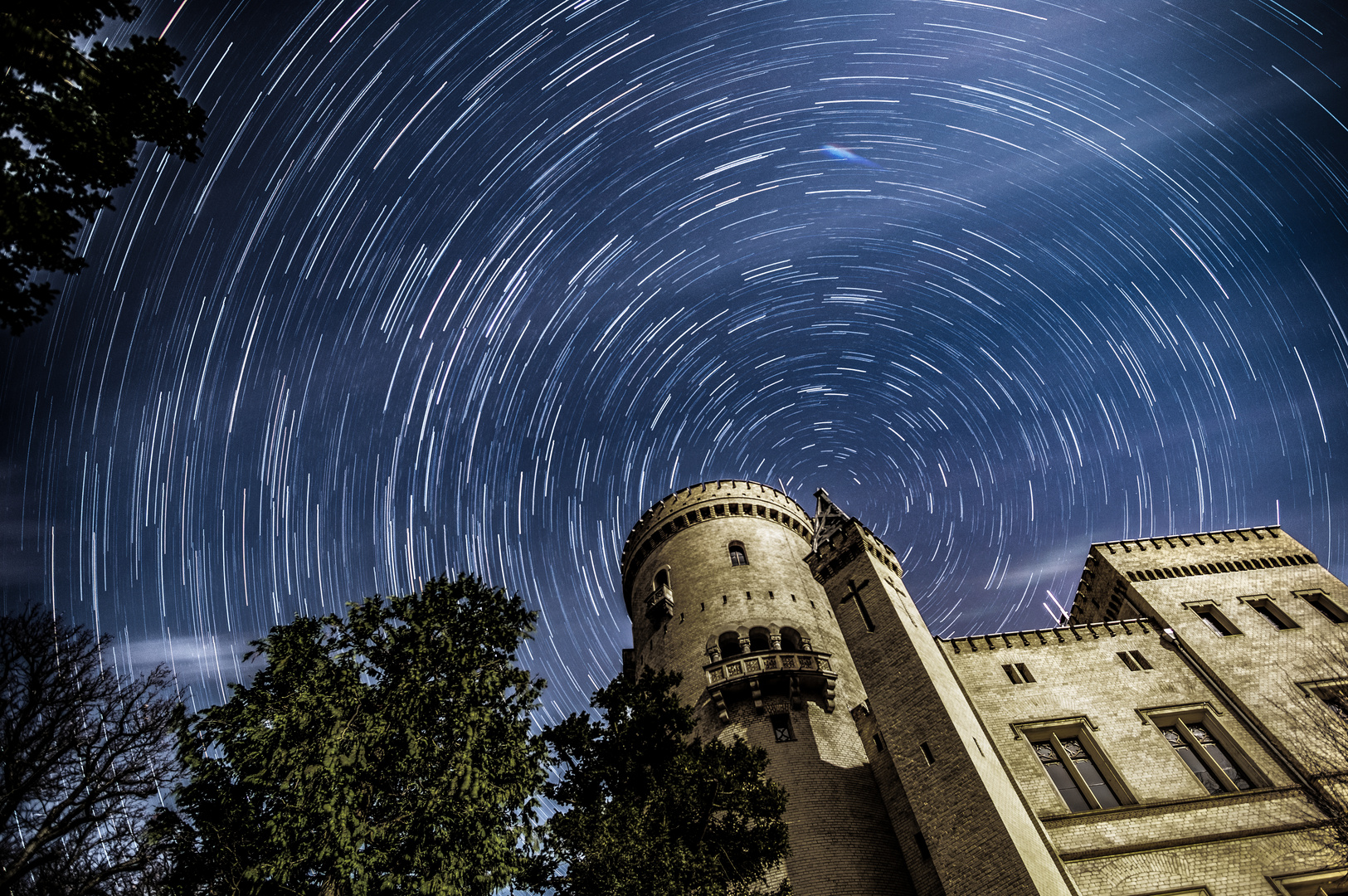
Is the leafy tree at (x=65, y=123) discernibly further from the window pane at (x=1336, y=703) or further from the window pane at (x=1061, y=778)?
the window pane at (x=1336, y=703)

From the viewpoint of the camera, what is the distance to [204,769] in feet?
41.1

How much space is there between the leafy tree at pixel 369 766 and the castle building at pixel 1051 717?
11805 millimetres

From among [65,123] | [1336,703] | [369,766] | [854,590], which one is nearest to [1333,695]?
[1336,703]

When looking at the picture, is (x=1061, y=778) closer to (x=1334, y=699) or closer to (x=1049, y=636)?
(x=1049, y=636)

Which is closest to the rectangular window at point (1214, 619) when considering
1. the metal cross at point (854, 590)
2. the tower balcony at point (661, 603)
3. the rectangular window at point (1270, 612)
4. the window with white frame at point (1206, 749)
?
the rectangular window at point (1270, 612)

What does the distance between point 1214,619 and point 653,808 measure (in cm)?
2598

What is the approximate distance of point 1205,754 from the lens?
20656 mm

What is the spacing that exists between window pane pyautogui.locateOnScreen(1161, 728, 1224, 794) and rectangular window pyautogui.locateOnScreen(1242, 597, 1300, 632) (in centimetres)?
793

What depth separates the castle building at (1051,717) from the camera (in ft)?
56.2

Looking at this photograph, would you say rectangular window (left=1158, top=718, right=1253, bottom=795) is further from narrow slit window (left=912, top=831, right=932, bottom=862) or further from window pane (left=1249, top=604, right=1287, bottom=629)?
narrow slit window (left=912, top=831, right=932, bottom=862)

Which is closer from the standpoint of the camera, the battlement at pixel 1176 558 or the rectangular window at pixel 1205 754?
the rectangular window at pixel 1205 754

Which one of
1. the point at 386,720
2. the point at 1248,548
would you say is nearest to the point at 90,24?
the point at 386,720

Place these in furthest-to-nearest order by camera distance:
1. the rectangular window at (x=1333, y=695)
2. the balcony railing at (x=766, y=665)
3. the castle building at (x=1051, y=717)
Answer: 1. the balcony railing at (x=766, y=665)
2. the rectangular window at (x=1333, y=695)
3. the castle building at (x=1051, y=717)

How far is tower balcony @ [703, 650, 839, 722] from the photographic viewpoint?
23.9 meters
